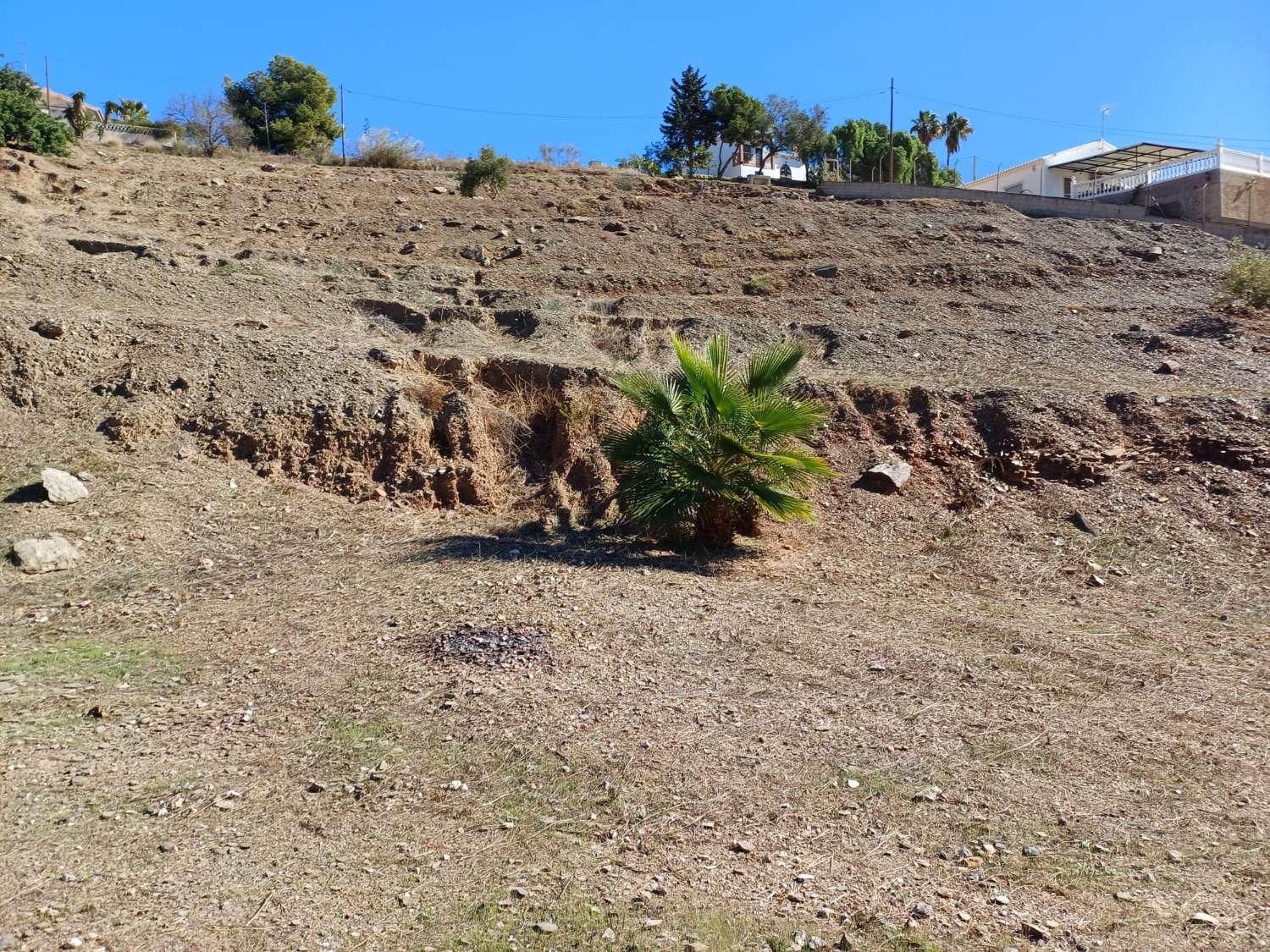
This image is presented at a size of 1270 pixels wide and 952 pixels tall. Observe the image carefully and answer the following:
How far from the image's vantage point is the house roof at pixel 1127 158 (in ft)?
101

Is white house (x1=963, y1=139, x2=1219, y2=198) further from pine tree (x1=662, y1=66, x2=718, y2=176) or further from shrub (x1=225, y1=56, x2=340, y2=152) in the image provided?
shrub (x1=225, y1=56, x2=340, y2=152)

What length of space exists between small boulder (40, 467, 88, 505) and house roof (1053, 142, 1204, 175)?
28.7 meters

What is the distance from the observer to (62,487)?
830cm

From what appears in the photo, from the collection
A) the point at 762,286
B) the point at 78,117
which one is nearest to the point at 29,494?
the point at 762,286

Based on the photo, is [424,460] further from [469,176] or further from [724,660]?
[469,176]

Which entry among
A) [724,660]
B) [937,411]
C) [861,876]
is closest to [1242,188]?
[937,411]

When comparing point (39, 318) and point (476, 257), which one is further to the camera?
point (476, 257)

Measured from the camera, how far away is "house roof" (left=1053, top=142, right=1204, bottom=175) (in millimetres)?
30766

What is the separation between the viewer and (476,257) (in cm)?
1600

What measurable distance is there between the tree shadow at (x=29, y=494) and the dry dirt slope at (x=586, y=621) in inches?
2.9

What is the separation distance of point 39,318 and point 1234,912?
11.0 metres

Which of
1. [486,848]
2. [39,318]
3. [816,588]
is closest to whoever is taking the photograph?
[486,848]

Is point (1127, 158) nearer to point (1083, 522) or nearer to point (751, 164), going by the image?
point (751, 164)

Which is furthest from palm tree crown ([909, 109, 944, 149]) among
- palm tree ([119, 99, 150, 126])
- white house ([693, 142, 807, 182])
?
palm tree ([119, 99, 150, 126])
